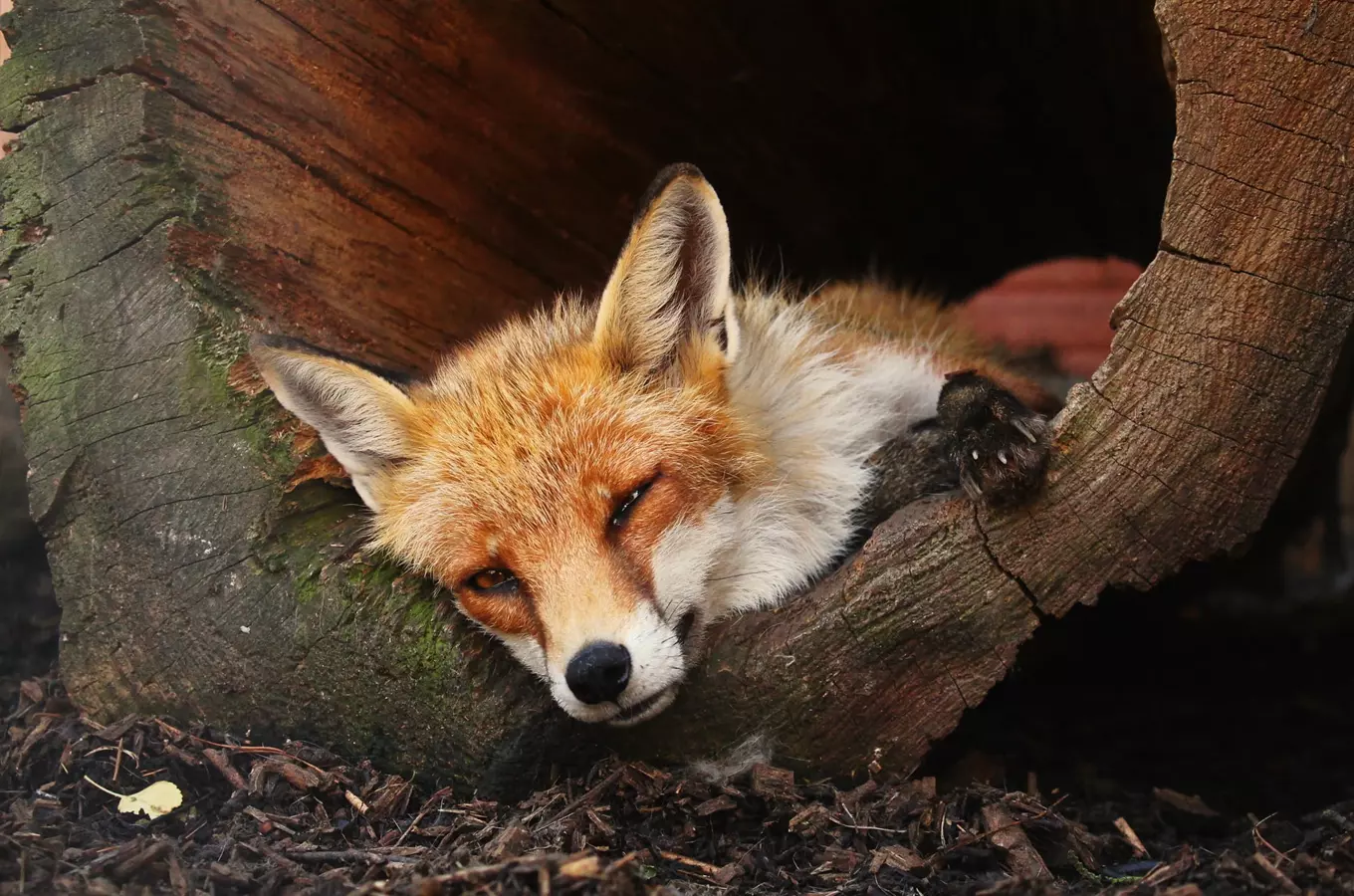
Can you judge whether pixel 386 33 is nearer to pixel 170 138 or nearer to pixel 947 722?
pixel 170 138

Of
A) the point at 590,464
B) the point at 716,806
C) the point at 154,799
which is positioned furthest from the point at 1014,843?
the point at 154,799

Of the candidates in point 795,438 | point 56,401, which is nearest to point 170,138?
point 56,401

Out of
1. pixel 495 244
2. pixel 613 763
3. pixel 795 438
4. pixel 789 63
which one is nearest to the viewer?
pixel 613 763

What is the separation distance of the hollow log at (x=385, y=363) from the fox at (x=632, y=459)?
0.42 feet

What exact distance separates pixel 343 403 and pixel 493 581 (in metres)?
0.70

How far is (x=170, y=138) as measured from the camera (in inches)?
112

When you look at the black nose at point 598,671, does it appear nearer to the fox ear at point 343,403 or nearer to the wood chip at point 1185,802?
the fox ear at point 343,403

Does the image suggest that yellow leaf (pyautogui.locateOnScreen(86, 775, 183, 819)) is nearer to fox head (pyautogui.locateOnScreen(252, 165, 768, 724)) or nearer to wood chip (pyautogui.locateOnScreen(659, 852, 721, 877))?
fox head (pyautogui.locateOnScreen(252, 165, 768, 724))

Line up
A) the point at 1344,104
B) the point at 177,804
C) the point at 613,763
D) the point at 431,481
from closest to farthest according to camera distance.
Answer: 1. the point at 1344,104
2. the point at 177,804
3. the point at 613,763
4. the point at 431,481

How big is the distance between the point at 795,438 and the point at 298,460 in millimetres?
1490

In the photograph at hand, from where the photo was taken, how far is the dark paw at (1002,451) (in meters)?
2.64

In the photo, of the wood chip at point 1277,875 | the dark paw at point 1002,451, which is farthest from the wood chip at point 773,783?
the wood chip at point 1277,875

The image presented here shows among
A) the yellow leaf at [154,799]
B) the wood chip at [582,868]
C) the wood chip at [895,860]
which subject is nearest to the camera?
the wood chip at [582,868]

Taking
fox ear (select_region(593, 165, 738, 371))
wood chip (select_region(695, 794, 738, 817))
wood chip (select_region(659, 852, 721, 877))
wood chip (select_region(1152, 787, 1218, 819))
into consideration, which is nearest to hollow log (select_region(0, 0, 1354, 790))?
wood chip (select_region(695, 794, 738, 817))
